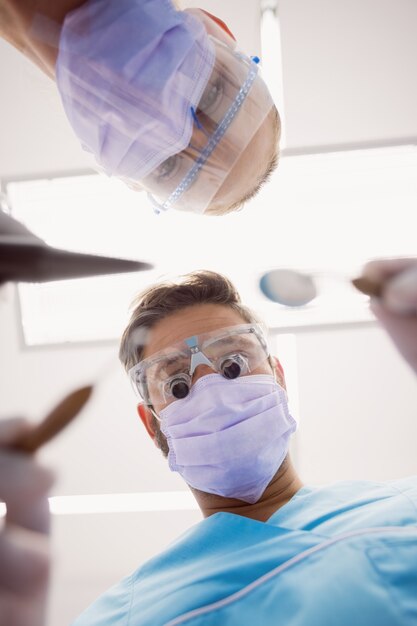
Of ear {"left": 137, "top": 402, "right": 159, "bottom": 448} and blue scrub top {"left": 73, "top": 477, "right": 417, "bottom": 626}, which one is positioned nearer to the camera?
blue scrub top {"left": 73, "top": 477, "right": 417, "bottom": 626}

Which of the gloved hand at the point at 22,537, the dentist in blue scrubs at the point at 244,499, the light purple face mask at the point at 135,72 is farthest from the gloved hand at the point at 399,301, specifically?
the gloved hand at the point at 22,537

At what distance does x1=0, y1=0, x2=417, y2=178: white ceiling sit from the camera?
3.86ft

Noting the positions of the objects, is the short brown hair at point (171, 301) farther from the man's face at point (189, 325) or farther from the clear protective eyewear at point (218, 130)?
the clear protective eyewear at point (218, 130)

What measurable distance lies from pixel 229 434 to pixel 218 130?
633 mm

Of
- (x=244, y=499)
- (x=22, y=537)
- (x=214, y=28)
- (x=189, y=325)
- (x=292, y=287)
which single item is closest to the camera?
(x=22, y=537)

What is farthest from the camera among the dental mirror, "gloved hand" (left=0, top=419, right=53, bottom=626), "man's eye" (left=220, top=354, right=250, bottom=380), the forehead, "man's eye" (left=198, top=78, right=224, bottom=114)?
the forehead

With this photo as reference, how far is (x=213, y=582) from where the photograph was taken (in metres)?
Answer: 0.89

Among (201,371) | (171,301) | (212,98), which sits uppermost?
(212,98)

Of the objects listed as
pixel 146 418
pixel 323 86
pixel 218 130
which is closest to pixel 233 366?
pixel 146 418

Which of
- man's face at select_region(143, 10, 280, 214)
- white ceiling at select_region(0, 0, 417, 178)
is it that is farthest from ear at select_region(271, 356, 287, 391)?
white ceiling at select_region(0, 0, 417, 178)

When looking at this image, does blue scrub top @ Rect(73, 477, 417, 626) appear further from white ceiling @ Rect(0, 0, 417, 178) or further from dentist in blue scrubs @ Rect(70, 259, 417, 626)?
white ceiling @ Rect(0, 0, 417, 178)

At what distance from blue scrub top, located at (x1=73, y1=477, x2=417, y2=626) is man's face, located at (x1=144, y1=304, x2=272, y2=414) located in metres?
0.34

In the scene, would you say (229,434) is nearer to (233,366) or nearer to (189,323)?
(233,366)

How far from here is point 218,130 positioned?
81cm
